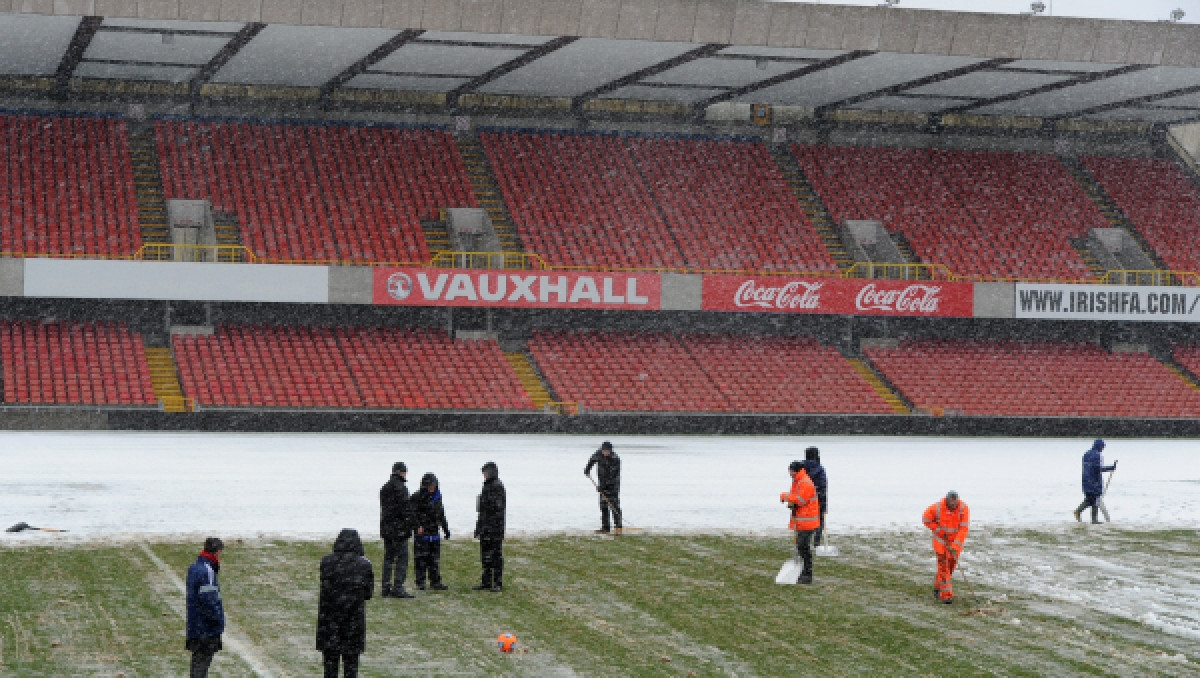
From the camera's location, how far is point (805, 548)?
14133 mm

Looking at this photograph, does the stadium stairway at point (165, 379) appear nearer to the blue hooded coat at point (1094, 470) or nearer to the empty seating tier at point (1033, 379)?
the empty seating tier at point (1033, 379)

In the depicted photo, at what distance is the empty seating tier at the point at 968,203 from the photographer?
45.8m

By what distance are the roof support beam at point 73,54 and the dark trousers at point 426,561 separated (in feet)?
86.0

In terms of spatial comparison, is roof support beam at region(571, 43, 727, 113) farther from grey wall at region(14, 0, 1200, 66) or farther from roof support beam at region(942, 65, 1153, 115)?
roof support beam at region(942, 65, 1153, 115)

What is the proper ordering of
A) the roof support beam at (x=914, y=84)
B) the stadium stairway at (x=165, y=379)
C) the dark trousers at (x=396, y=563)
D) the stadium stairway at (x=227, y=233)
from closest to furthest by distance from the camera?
the dark trousers at (x=396, y=563), the stadium stairway at (x=165, y=379), the stadium stairway at (x=227, y=233), the roof support beam at (x=914, y=84)

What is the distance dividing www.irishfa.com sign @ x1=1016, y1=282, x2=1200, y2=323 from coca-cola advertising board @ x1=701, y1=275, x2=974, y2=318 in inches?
82.9

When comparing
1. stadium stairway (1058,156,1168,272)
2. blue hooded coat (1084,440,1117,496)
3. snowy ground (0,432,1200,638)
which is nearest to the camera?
snowy ground (0,432,1200,638)

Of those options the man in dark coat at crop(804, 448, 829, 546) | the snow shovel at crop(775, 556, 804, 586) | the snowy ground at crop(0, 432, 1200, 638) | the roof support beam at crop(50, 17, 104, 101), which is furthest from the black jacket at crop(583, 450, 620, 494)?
the roof support beam at crop(50, 17, 104, 101)

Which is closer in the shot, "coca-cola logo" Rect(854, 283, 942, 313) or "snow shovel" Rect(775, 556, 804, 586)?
"snow shovel" Rect(775, 556, 804, 586)

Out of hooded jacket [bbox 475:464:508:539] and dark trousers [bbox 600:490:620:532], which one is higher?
hooded jacket [bbox 475:464:508:539]

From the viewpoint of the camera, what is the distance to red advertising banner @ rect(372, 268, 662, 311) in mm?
39188

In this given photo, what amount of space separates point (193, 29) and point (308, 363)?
31.1 feet

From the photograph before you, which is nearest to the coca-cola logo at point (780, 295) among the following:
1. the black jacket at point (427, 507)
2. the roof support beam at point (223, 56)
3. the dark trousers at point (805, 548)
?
the roof support beam at point (223, 56)

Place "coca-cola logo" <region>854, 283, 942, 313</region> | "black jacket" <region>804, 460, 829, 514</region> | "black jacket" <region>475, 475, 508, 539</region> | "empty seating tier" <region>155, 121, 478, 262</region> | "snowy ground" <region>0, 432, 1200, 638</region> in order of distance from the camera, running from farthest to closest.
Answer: "coca-cola logo" <region>854, 283, 942, 313</region>
"empty seating tier" <region>155, 121, 478, 262</region>
"snowy ground" <region>0, 432, 1200, 638</region>
"black jacket" <region>804, 460, 829, 514</region>
"black jacket" <region>475, 475, 508, 539</region>
